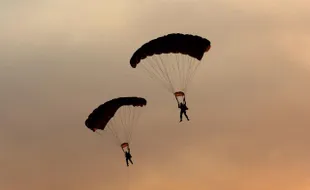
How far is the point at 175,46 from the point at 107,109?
25.7 ft

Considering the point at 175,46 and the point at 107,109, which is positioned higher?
the point at 175,46

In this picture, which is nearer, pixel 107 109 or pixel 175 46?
pixel 175 46

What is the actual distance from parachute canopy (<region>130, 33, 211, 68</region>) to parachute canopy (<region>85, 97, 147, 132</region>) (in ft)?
12.3

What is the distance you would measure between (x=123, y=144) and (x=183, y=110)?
21.7 feet

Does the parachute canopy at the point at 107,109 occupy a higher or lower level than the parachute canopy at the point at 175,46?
lower

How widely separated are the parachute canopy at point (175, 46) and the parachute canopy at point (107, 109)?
3735 millimetres

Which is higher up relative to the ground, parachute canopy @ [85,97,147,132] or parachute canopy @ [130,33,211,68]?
parachute canopy @ [130,33,211,68]

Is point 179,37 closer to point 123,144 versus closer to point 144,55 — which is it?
point 144,55

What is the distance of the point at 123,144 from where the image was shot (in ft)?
263

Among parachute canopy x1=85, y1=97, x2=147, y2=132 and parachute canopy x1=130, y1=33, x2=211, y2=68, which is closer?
parachute canopy x1=130, y1=33, x2=211, y2=68

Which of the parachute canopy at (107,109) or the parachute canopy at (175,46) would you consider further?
the parachute canopy at (107,109)

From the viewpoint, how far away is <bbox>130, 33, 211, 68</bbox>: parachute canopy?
7362cm

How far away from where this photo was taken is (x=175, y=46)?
242ft

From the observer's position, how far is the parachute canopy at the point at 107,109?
77.1 metres
